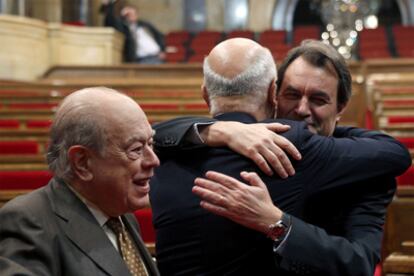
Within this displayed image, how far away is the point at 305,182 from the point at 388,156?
0.18 meters

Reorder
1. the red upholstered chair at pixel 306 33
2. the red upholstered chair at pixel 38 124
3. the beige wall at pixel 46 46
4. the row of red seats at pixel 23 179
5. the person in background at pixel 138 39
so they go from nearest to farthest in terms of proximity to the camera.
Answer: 1. the row of red seats at pixel 23 179
2. the red upholstered chair at pixel 38 124
3. the beige wall at pixel 46 46
4. the person in background at pixel 138 39
5. the red upholstered chair at pixel 306 33

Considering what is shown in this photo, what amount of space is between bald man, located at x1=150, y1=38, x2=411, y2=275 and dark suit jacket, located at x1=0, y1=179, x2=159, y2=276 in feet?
0.65

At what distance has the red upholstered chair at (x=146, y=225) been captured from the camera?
2.71 meters

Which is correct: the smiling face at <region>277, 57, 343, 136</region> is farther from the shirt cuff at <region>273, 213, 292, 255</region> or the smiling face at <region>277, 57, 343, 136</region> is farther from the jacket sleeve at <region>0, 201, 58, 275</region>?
the jacket sleeve at <region>0, 201, 58, 275</region>

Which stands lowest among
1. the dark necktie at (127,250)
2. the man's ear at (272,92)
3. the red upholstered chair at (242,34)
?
the red upholstered chair at (242,34)

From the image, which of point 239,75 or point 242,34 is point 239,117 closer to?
point 239,75

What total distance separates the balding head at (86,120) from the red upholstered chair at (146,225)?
1.32 meters

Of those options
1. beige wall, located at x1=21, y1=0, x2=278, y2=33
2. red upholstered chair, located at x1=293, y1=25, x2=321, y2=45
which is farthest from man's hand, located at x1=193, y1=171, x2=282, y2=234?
beige wall, located at x1=21, y1=0, x2=278, y2=33

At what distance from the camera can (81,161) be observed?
4.54 ft

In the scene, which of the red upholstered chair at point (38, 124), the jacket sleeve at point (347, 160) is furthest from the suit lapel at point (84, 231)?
the red upholstered chair at point (38, 124)

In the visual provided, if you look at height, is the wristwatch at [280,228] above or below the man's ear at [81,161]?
below

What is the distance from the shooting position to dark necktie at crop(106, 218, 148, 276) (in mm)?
1445

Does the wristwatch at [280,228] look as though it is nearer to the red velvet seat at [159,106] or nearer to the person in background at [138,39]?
the red velvet seat at [159,106]

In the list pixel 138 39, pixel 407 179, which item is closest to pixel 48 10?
pixel 138 39
